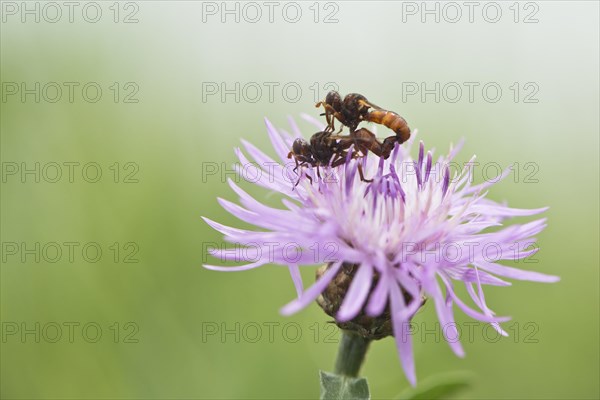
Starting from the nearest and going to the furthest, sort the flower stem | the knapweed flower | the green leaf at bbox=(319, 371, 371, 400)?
the knapweed flower → the green leaf at bbox=(319, 371, 371, 400) → the flower stem

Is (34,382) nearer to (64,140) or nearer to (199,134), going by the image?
(64,140)

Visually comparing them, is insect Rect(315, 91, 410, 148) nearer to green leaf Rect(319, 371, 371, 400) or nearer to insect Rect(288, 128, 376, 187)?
insect Rect(288, 128, 376, 187)

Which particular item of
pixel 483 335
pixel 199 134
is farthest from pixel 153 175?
pixel 483 335

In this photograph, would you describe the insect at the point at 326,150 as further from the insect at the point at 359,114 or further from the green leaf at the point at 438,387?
the green leaf at the point at 438,387

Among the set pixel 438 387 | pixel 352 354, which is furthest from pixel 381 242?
pixel 438 387

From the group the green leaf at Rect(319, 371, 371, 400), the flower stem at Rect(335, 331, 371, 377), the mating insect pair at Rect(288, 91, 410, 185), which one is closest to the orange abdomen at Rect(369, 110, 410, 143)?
the mating insect pair at Rect(288, 91, 410, 185)

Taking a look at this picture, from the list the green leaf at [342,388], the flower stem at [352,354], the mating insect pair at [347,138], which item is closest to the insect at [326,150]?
the mating insect pair at [347,138]
